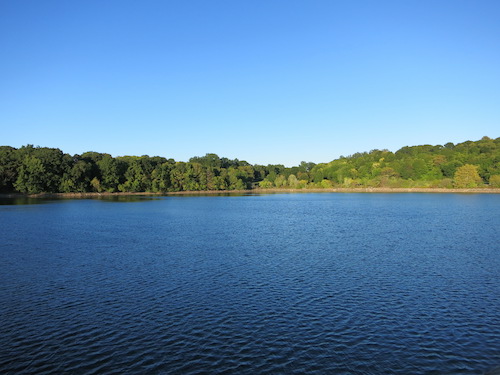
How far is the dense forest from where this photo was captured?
100 metres

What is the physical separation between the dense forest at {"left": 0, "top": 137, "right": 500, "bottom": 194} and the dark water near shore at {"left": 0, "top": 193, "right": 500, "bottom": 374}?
8353cm

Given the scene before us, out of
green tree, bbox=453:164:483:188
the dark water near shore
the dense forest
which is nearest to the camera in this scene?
the dark water near shore

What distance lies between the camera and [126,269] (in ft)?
65.4

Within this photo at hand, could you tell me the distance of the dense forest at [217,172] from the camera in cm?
10033

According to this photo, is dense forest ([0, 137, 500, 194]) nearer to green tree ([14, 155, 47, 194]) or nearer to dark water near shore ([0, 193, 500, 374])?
green tree ([14, 155, 47, 194])

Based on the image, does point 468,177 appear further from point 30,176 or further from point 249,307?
point 249,307

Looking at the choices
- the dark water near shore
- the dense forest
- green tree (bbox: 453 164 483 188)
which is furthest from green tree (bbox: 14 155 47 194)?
green tree (bbox: 453 164 483 188)

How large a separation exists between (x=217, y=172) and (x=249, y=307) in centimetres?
14481

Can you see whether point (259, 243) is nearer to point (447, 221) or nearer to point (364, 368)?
point (364, 368)

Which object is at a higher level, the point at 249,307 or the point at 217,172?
the point at 217,172

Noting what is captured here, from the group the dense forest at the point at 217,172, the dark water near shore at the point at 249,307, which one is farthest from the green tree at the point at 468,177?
the dark water near shore at the point at 249,307

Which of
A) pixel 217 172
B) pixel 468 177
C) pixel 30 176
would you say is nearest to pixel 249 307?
pixel 30 176

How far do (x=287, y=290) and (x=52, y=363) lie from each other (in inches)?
371

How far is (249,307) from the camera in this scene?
554 inches
